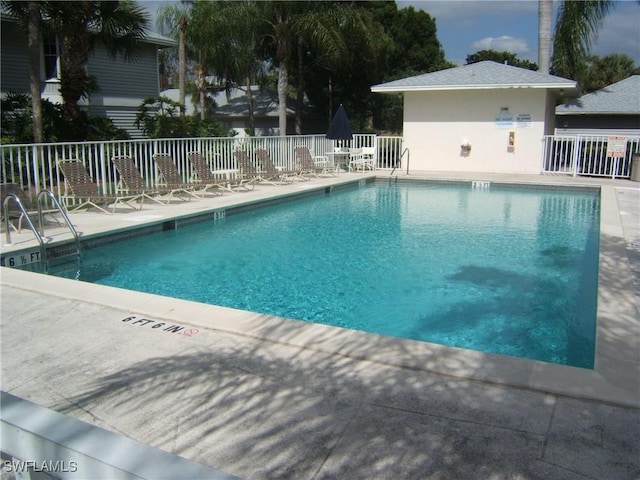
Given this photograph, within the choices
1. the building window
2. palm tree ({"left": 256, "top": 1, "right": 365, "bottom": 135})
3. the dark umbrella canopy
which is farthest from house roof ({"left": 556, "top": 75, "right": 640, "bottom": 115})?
the building window

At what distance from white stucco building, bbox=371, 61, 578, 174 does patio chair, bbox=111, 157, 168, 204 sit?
11.3 meters

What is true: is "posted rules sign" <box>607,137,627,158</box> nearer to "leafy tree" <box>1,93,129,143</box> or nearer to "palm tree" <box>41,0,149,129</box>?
"palm tree" <box>41,0,149,129</box>

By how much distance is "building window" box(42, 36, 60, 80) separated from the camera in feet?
62.1

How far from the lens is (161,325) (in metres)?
4.58

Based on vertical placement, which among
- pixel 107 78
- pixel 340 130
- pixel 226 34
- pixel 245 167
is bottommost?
pixel 245 167

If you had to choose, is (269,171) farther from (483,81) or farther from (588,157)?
(588,157)

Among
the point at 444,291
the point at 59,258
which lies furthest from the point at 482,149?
the point at 59,258

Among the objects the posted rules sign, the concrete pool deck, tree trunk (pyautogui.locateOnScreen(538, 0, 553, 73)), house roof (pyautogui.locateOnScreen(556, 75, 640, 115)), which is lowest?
the concrete pool deck

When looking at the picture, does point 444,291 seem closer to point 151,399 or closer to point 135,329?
point 135,329

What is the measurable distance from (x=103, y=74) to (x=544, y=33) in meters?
16.1

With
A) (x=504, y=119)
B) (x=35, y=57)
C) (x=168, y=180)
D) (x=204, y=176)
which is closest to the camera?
(x=168, y=180)

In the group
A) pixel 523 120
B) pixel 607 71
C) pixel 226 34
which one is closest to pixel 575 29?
pixel 523 120

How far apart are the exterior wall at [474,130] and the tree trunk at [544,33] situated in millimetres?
2965

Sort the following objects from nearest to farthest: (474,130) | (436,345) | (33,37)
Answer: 1. (436,345)
2. (33,37)
3. (474,130)
